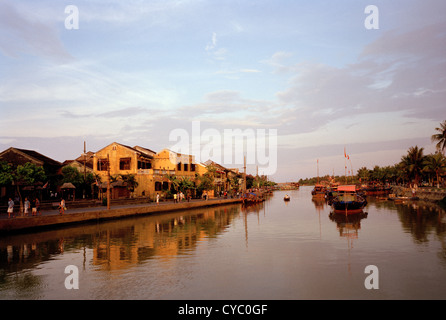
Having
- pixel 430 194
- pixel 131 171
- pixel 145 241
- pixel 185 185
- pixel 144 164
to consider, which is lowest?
pixel 145 241

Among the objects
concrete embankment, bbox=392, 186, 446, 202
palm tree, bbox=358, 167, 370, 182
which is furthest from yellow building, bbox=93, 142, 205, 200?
palm tree, bbox=358, 167, 370, 182

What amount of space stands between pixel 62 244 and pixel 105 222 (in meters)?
11.0

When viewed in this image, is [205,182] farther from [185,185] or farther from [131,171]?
[131,171]

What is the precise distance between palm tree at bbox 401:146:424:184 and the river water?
5955 centimetres

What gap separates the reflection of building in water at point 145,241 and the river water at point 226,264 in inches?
2.6

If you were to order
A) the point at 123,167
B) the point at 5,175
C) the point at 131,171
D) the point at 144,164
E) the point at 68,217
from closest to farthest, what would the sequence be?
the point at 68,217 → the point at 5,175 → the point at 131,171 → the point at 123,167 → the point at 144,164

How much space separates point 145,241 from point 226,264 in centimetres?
856

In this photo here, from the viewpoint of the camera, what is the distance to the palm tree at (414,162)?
7875cm

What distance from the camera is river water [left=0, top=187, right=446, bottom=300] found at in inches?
474

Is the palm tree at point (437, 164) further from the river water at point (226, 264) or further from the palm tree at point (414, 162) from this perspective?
the river water at point (226, 264)

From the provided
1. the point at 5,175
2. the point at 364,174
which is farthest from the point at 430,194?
the point at 364,174

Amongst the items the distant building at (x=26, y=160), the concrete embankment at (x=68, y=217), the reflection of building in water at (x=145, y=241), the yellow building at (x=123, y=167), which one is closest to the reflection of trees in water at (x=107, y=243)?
the reflection of building in water at (x=145, y=241)

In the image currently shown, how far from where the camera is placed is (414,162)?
262ft
